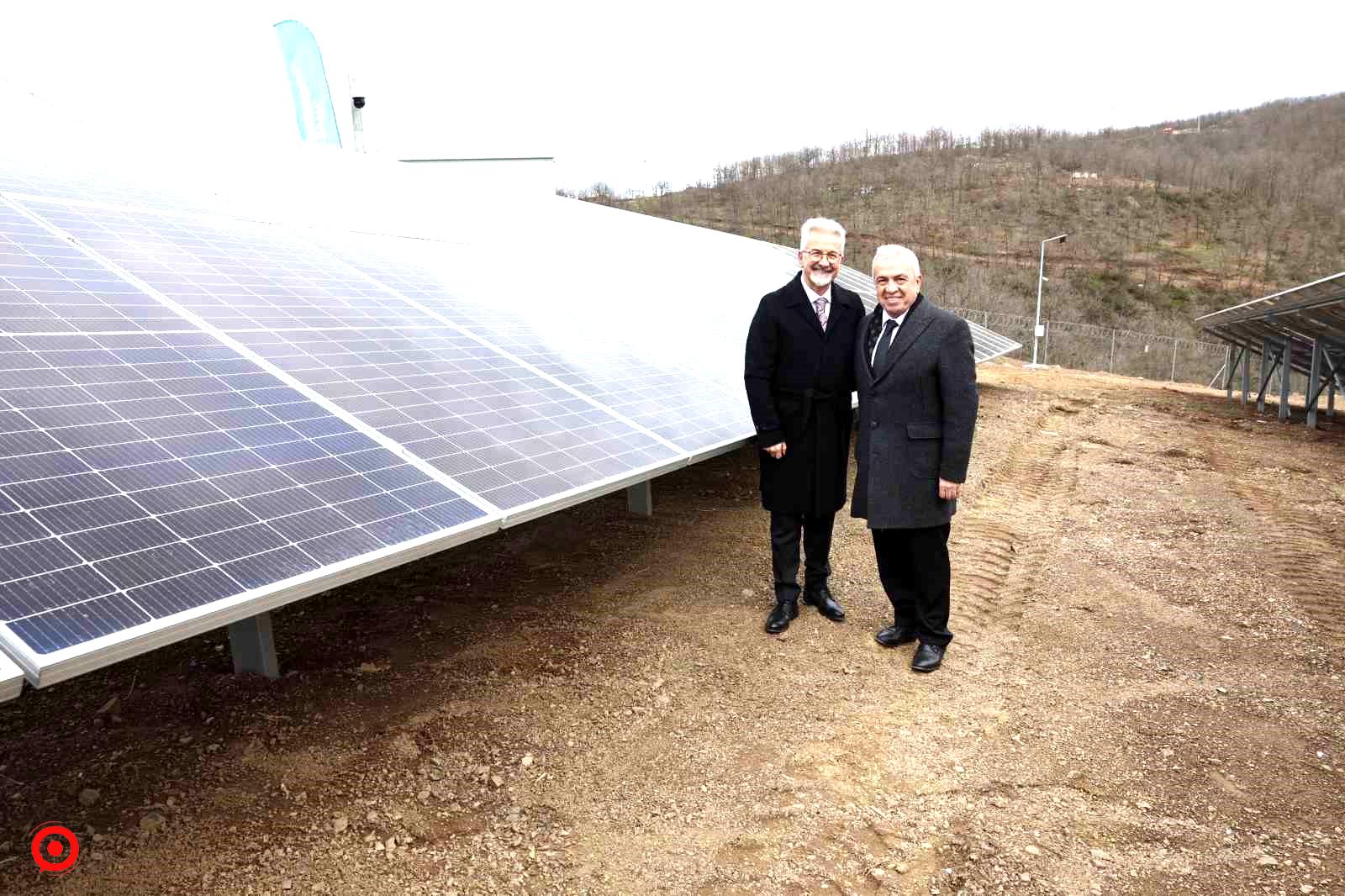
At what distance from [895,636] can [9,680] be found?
475cm

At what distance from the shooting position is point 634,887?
A: 11.7 ft

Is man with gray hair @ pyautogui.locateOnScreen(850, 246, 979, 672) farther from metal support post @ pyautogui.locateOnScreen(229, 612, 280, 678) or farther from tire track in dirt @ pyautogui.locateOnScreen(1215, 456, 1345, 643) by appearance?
metal support post @ pyautogui.locateOnScreen(229, 612, 280, 678)

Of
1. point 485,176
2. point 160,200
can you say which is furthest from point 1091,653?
point 485,176

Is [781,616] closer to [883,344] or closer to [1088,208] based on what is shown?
[883,344]

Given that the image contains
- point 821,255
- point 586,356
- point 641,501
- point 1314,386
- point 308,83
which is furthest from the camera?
point 308,83

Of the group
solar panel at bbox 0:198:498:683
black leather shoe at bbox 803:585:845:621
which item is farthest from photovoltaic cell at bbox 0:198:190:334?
black leather shoe at bbox 803:585:845:621

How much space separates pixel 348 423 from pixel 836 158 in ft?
314

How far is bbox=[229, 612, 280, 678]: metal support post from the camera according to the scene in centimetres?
506

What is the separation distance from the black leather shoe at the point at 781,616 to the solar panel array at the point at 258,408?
1248 millimetres

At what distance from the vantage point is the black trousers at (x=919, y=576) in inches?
211

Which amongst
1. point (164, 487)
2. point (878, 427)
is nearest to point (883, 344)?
point (878, 427)

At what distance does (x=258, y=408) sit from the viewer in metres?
4.61

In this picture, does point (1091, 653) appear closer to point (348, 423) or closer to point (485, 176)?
point (348, 423)

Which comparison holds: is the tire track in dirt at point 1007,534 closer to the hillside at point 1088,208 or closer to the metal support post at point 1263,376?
the metal support post at point 1263,376
